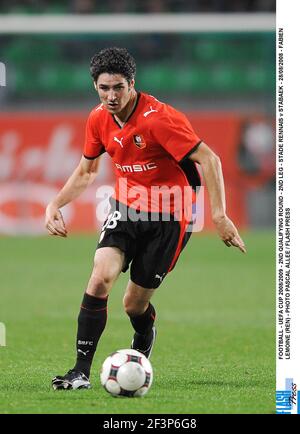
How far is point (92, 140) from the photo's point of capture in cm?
697

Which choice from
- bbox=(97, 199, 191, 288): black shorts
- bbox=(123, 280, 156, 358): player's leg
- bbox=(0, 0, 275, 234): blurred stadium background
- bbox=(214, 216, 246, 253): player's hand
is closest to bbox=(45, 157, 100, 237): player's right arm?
bbox=(97, 199, 191, 288): black shorts

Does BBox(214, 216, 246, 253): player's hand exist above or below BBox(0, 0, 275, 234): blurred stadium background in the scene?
below

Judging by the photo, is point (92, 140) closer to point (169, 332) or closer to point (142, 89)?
point (169, 332)

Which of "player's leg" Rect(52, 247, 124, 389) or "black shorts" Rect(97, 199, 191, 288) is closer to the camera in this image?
"player's leg" Rect(52, 247, 124, 389)

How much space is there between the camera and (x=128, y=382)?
241 inches

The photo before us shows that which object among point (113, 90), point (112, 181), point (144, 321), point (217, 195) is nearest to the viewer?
point (217, 195)

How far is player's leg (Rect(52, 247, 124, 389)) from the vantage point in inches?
255

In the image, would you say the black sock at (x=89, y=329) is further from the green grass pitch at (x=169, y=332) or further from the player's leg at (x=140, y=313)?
the player's leg at (x=140, y=313)

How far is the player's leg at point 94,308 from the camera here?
6.47 meters

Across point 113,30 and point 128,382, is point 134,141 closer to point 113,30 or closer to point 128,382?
point 128,382

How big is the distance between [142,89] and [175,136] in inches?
662

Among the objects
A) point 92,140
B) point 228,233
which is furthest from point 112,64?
point 228,233

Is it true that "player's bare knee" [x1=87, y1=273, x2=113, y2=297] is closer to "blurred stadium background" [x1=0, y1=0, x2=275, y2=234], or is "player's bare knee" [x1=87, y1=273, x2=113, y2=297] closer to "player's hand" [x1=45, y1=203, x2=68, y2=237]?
"player's hand" [x1=45, y1=203, x2=68, y2=237]

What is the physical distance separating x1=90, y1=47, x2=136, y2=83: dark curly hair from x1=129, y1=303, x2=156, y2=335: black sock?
1.76 m
